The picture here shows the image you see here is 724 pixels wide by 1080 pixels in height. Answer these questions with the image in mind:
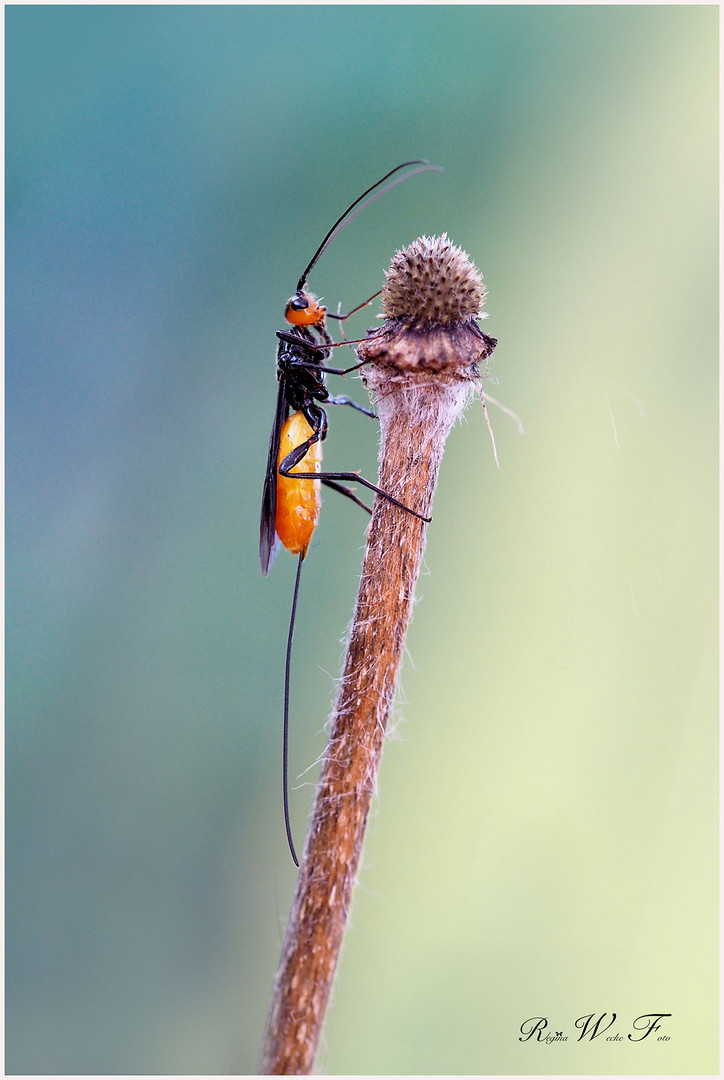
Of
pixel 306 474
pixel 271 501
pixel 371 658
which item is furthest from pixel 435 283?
pixel 271 501

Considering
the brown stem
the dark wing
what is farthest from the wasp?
the brown stem

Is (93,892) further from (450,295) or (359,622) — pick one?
(450,295)

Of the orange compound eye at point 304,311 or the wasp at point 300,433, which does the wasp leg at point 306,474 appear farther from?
the orange compound eye at point 304,311

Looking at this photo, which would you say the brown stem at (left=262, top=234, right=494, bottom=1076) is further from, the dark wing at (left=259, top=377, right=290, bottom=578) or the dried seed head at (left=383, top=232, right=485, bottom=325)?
the dark wing at (left=259, top=377, right=290, bottom=578)

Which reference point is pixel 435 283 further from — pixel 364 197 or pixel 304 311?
pixel 304 311

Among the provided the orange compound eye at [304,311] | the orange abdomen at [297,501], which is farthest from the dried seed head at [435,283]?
the orange compound eye at [304,311]
